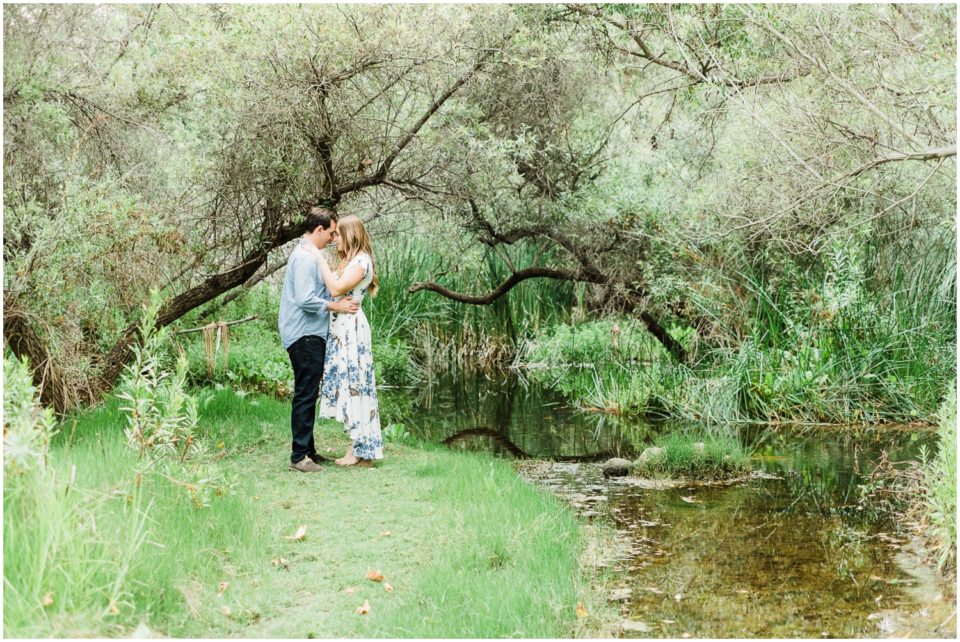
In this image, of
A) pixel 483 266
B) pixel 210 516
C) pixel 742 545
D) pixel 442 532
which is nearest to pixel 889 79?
pixel 742 545

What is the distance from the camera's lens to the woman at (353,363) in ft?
21.5

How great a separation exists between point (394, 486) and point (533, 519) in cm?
125

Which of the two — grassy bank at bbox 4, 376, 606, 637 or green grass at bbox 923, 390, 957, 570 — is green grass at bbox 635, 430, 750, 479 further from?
green grass at bbox 923, 390, 957, 570

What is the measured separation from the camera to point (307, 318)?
21.1 ft

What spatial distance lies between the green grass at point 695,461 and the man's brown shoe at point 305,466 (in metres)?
2.50

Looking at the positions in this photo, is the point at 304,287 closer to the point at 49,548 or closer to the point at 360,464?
the point at 360,464

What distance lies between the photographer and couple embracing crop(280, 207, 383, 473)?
6406 mm

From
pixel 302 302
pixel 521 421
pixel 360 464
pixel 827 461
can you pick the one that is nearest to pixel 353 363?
pixel 302 302

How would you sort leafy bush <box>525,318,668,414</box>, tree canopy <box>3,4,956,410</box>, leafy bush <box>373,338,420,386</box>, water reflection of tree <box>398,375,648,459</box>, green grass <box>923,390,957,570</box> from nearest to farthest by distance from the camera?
green grass <box>923,390,957,570</box> < tree canopy <box>3,4,956,410</box> < water reflection of tree <box>398,375,648,459</box> < leafy bush <box>525,318,668,414</box> < leafy bush <box>373,338,420,386</box>

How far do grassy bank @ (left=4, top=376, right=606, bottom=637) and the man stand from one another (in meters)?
0.46

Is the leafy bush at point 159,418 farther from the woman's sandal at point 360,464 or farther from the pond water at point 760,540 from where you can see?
the pond water at point 760,540

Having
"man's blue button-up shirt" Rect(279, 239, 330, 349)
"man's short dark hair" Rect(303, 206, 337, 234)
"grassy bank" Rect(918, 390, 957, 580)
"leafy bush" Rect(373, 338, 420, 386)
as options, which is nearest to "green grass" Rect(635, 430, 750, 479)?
"grassy bank" Rect(918, 390, 957, 580)

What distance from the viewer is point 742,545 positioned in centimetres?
524

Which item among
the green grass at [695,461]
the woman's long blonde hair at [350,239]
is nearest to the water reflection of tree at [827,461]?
the green grass at [695,461]
